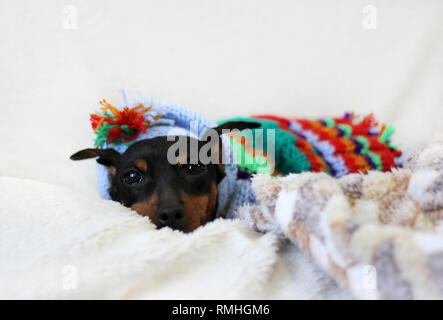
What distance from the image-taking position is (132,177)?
1224mm

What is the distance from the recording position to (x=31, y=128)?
5.15ft

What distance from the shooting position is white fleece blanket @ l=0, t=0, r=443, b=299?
1.00 m

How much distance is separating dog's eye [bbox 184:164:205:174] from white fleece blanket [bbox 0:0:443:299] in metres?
0.32

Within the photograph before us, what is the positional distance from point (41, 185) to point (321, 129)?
1.11 m

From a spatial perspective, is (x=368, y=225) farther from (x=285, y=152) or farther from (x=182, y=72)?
(x=182, y=72)

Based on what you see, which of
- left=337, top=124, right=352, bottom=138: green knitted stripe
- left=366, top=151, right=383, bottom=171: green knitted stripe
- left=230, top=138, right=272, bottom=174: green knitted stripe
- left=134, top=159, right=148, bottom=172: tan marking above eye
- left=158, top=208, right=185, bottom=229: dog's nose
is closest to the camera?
left=158, top=208, right=185, bottom=229: dog's nose

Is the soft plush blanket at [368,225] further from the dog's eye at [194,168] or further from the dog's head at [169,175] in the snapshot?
the dog's eye at [194,168]

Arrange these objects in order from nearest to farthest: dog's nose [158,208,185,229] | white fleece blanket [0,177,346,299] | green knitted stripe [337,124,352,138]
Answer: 1. white fleece blanket [0,177,346,299]
2. dog's nose [158,208,185,229]
3. green knitted stripe [337,124,352,138]

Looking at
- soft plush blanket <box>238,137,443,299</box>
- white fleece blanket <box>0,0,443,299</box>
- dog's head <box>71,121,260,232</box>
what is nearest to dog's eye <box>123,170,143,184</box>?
dog's head <box>71,121,260,232</box>

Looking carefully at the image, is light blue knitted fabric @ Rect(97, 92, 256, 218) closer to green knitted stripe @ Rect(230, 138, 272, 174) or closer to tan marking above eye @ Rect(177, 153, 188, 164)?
green knitted stripe @ Rect(230, 138, 272, 174)

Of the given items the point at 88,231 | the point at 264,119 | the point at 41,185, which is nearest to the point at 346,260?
the point at 88,231

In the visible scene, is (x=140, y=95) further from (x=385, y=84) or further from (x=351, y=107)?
(x=385, y=84)

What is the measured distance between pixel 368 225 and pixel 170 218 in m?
0.55

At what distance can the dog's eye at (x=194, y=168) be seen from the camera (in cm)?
123
